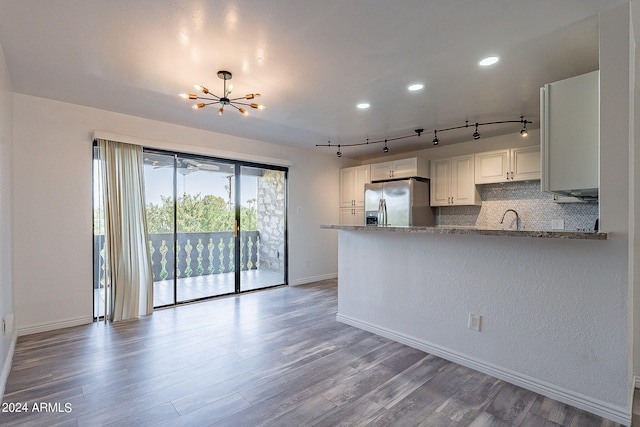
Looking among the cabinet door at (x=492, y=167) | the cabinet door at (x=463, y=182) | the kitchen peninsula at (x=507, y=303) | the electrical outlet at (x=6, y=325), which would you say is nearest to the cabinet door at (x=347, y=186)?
the cabinet door at (x=463, y=182)

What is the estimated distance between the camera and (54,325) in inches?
132

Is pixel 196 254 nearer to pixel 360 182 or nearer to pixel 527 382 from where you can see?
pixel 360 182

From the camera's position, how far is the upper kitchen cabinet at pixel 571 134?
2.04m

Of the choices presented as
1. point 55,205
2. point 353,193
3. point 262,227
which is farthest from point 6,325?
point 353,193

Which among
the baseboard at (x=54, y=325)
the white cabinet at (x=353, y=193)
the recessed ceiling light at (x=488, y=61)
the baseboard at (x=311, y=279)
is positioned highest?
the recessed ceiling light at (x=488, y=61)

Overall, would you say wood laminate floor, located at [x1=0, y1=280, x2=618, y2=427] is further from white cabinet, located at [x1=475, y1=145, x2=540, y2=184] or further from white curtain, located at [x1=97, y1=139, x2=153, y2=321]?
white cabinet, located at [x1=475, y1=145, x2=540, y2=184]

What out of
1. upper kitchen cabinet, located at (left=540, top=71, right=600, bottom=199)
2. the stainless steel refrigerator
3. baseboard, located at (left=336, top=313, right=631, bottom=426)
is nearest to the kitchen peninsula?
baseboard, located at (left=336, top=313, right=631, bottom=426)

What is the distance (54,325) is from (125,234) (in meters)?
1.17

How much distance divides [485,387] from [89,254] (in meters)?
4.22

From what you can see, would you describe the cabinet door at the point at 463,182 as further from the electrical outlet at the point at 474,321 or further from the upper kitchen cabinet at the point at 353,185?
the electrical outlet at the point at 474,321

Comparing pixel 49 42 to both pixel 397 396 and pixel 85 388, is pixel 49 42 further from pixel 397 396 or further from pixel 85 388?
pixel 397 396

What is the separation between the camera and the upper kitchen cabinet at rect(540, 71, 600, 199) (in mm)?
2043

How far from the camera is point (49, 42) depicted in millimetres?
2191

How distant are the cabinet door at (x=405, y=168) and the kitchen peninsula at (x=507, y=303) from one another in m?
2.32
